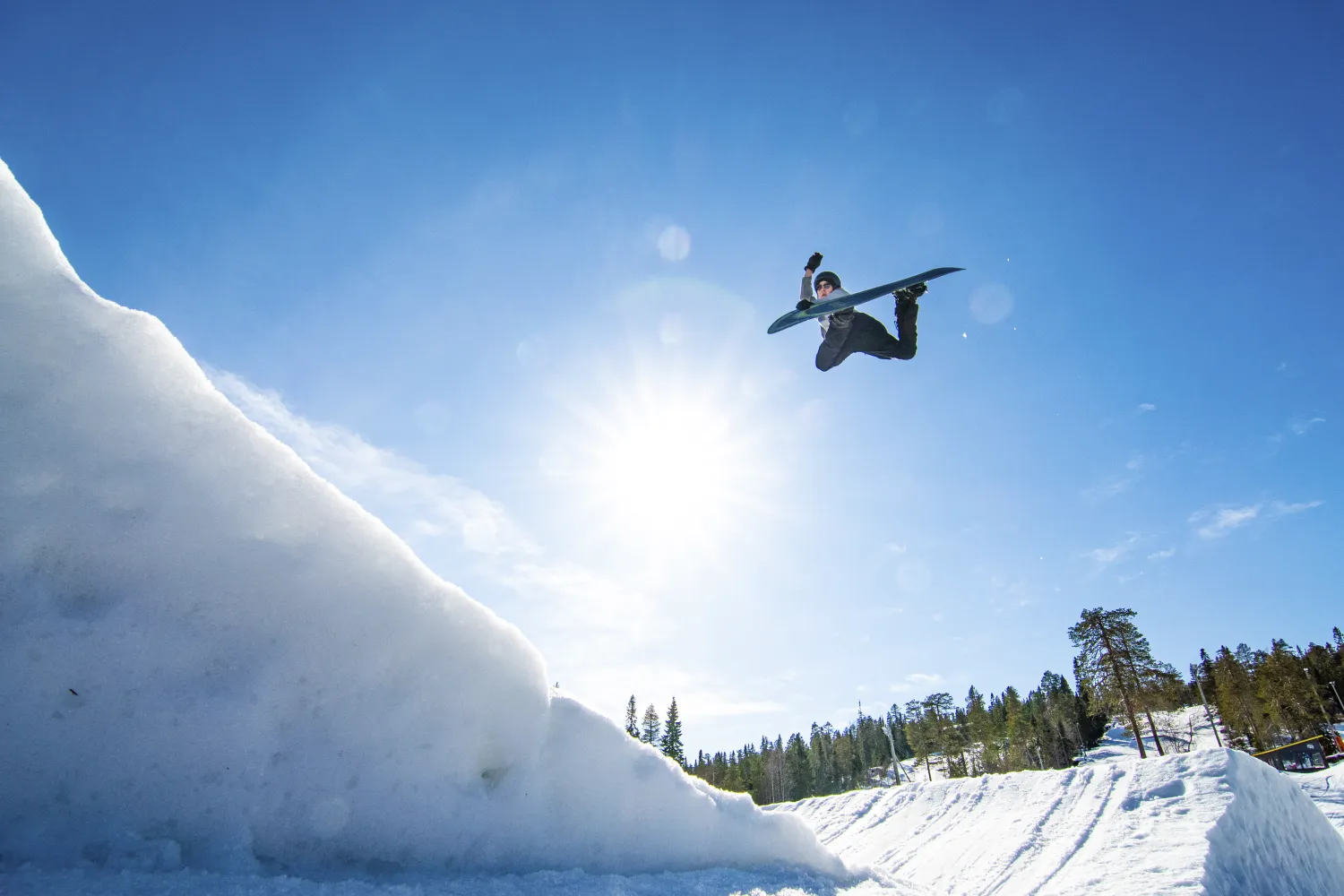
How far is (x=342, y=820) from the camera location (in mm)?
2482

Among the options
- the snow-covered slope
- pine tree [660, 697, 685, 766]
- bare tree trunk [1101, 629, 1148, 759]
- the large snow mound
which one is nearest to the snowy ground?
the large snow mound

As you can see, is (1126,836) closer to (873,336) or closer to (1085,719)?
(873,336)

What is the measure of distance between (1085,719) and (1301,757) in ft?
119

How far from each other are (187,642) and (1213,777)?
15.9 meters

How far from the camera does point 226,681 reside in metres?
2.32

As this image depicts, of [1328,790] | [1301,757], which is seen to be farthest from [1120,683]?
[1328,790]

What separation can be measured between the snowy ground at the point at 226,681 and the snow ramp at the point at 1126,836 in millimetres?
5723

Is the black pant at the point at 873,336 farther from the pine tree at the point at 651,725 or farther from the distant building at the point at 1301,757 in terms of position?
the pine tree at the point at 651,725

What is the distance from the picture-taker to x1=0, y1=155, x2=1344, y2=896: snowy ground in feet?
6.64

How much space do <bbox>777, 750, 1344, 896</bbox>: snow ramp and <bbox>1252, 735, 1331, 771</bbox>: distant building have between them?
21.3 meters

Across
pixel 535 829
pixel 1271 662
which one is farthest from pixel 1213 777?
pixel 1271 662

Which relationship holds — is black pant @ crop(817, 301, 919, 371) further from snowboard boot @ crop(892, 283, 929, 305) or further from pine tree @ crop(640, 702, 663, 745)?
pine tree @ crop(640, 702, 663, 745)

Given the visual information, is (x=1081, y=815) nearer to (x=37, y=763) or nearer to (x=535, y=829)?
(x=535, y=829)

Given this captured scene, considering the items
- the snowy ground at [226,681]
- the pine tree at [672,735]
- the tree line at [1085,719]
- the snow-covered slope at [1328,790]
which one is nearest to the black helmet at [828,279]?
the snowy ground at [226,681]
